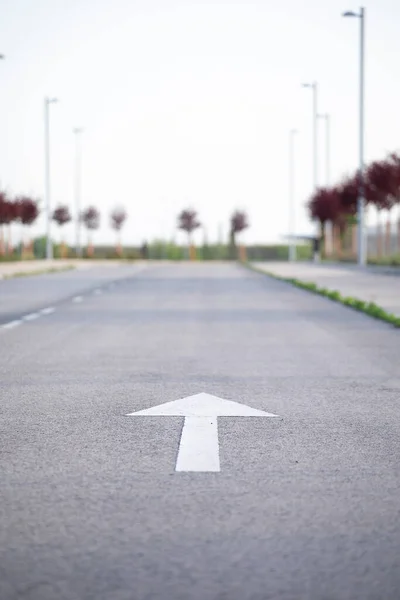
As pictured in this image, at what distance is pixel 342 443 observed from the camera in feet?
20.8

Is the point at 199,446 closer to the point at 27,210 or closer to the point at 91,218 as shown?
the point at 27,210

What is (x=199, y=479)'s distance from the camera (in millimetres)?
5336

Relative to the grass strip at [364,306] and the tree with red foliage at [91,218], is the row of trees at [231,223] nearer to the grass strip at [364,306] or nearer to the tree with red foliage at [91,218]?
the tree with red foliage at [91,218]

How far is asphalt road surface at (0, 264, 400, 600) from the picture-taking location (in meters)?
3.83

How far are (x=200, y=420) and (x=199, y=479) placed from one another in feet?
5.83

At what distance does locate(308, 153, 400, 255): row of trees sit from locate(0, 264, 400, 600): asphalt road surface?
43.3 metres

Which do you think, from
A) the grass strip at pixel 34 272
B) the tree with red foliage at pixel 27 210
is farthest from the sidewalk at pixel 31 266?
the tree with red foliage at pixel 27 210

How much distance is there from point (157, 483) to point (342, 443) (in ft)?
5.04

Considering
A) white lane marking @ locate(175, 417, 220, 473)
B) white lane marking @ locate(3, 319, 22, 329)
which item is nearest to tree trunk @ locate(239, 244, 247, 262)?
white lane marking @ locate(3, 319, 22, 329)

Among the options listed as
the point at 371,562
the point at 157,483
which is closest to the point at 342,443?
the point at 157,483

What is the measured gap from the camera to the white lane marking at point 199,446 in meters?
5.64

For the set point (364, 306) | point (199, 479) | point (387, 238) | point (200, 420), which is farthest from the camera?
point (387, 238)

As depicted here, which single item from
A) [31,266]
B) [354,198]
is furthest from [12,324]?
[354,198]

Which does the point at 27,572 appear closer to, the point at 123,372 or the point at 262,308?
the point at 123,372
